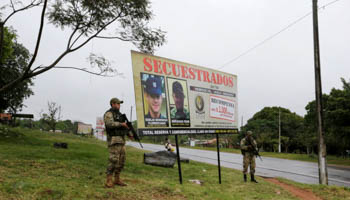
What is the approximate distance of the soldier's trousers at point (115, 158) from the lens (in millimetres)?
5666

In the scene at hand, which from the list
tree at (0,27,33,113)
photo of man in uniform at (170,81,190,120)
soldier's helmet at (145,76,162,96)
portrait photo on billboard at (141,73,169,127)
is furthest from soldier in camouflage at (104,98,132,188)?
tree at (0,27,33,113)

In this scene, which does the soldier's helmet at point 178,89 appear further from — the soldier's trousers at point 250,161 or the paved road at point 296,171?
the paved road at point 296,171

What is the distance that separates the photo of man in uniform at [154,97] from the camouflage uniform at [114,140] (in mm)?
1337

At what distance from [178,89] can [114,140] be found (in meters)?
3.11

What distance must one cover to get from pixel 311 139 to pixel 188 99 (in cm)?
3455

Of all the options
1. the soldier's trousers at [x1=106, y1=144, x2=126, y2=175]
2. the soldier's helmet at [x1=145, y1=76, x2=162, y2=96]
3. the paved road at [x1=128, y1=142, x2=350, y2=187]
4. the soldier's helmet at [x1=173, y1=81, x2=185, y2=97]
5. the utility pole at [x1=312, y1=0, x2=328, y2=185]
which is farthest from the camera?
the paved road at [x1=128, y1=142, x2=350, y2=187]

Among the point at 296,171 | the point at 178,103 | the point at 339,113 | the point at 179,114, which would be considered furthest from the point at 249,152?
the point at 339,113

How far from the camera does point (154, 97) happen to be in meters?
7.40

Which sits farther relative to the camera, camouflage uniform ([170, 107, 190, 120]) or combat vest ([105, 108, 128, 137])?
camouflage uniform ([170, 107, 190, 120])

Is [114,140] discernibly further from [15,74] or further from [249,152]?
[15,74]

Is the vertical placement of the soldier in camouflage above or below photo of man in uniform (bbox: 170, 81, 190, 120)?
below

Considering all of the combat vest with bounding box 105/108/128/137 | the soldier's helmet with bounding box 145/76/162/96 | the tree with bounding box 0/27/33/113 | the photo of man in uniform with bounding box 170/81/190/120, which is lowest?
the combat vest with bounding box 105/108/128/137

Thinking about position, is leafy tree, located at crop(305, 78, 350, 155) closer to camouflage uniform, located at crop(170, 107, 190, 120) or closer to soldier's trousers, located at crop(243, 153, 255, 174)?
soldier's trousers, located at crop(243, 153, 255, 174)

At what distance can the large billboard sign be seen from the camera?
7.15m
